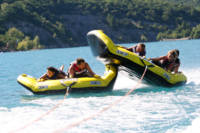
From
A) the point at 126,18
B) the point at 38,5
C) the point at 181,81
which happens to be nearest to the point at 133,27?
the point at 126,18

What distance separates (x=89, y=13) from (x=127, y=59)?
97.8m

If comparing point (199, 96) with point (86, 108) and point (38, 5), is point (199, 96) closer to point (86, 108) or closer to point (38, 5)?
point (86, 108)

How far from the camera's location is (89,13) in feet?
349

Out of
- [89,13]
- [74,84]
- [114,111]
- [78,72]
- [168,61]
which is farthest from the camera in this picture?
[89,13]

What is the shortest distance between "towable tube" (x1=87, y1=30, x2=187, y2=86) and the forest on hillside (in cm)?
7014

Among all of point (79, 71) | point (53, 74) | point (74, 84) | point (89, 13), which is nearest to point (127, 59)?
point (79, 71)

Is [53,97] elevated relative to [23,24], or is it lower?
elevated

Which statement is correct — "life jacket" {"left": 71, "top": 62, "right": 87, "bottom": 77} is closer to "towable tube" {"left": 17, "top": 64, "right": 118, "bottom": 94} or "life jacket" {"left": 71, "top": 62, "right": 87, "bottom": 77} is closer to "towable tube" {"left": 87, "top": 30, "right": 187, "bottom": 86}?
"towable tube" {"left": 17, "top": 64, "right": 118, "bottom": 94}

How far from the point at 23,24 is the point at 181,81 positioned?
273 ft

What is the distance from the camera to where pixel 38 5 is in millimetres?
107625

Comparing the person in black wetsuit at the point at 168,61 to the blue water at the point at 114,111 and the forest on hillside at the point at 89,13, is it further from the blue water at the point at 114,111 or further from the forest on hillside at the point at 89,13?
the forest on hillside at the point at 89,13

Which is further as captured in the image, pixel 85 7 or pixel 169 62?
pixel 85 7

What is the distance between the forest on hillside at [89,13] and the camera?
3421 inches

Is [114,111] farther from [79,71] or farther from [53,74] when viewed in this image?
[53,74]
